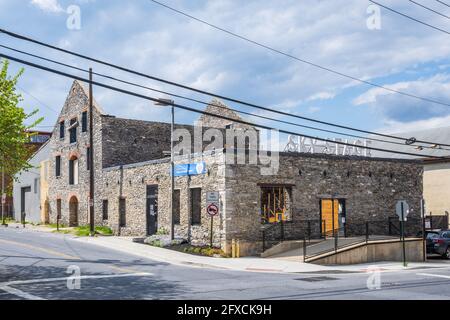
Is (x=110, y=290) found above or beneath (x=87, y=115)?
beneath

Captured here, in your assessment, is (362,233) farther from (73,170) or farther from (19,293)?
(73,170)

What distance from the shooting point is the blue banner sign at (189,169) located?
27.1m

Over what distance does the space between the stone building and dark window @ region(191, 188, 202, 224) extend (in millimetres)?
50

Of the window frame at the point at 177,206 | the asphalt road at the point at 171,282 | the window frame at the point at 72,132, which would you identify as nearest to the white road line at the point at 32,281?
the asphalt road at the point at 171,282

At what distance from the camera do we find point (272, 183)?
27.1m

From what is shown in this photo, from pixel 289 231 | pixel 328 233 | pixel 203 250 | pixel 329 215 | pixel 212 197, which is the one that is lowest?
pixel 203 250

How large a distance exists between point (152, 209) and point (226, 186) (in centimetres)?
690

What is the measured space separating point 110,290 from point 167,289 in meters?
1.50

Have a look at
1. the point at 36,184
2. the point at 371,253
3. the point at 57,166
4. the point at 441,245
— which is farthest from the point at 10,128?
the point at 36,184

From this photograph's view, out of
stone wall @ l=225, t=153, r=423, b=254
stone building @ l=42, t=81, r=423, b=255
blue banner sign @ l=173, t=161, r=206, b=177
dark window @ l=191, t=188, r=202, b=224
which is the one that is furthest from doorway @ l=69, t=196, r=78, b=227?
stone wall @ l=225, t=153, r=423, b=254

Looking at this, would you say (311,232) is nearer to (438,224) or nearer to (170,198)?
(170,198)

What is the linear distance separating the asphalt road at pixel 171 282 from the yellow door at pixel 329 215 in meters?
7.80

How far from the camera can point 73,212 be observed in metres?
41.7

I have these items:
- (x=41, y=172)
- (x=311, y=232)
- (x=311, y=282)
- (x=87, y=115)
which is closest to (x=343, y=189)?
(x=311, y=232)
